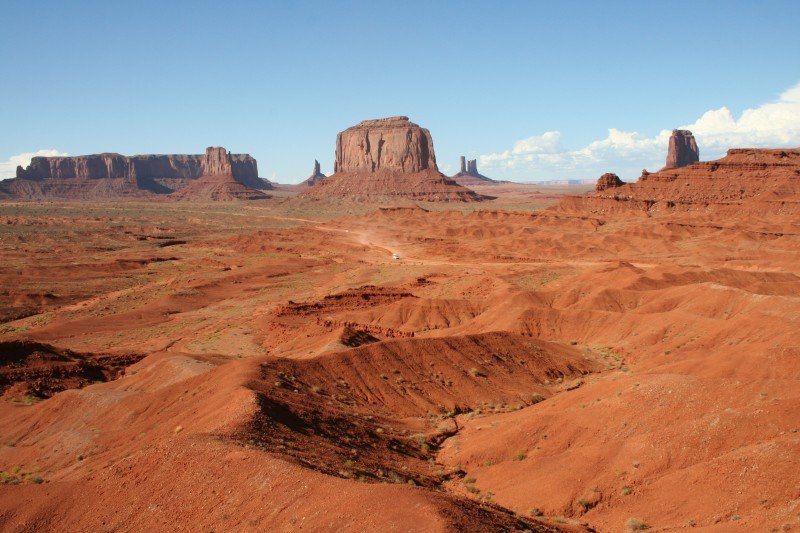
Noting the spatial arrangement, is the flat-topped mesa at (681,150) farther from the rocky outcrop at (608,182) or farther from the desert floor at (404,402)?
the desert floor at (404,402)

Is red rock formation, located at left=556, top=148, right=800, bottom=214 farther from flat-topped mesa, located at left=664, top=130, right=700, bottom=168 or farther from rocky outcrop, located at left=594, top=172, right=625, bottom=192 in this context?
flat-topped mesa, located at left=664, top=130, right=700, bottom=168

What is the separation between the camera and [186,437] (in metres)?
18.6

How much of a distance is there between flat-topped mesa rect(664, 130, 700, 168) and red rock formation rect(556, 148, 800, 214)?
5473 centimetres

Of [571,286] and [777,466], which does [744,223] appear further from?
[777,466]

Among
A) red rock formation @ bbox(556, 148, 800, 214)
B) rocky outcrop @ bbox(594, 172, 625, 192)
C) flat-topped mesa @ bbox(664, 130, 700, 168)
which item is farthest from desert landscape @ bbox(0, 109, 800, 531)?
flat-topped mesa @ bbox(664, 130, 700, 168)

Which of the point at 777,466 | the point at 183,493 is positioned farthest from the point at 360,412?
the point at 777,466

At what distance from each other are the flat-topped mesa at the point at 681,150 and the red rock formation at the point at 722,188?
54.7 m

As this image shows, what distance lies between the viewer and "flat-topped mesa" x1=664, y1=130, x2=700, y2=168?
594ft

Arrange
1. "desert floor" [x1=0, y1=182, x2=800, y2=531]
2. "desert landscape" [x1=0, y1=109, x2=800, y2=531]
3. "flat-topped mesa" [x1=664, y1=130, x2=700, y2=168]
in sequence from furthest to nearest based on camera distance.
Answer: "flat-topped mesa" [x1=664, y1=130, x2=700, y2=168], "desert landscape" [x1=0, y1=109, x2=800, y2=531], "desert floor" [x1=0, y1=182, x2=800, y2=531]

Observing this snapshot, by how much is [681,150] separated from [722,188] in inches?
2670

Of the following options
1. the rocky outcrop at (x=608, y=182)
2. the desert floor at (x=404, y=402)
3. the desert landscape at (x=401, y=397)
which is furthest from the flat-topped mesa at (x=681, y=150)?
the desert floor at (x=404, y=402)

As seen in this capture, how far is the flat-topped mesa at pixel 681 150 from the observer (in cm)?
18099

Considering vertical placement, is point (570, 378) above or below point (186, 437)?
below

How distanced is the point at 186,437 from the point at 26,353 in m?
22.0
